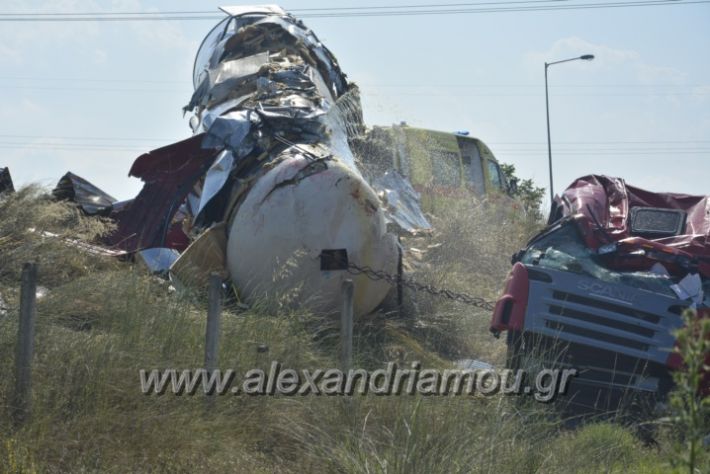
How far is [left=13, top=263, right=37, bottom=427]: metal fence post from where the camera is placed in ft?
18.4

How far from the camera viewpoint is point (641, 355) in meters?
7.58

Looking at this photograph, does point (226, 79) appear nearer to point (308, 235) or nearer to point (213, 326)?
point (308, 235)

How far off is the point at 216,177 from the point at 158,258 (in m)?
1.12

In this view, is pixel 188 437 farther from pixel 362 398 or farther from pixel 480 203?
pixel 480 203

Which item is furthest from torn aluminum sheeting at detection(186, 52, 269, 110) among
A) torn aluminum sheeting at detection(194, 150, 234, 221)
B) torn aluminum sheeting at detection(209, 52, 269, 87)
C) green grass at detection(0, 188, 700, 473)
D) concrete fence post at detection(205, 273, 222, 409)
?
concrete fence post at detection(205, 273, 222, 409)

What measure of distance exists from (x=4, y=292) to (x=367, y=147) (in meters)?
8.54

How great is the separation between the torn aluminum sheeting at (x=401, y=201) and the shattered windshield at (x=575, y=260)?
535 cm

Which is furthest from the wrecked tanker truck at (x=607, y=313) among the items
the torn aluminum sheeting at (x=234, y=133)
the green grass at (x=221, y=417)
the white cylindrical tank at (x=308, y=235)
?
the torn aluminum sheeting at (x=234, y=133)

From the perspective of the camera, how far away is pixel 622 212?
30.6ft

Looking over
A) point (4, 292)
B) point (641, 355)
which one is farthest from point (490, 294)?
point (4, 292)

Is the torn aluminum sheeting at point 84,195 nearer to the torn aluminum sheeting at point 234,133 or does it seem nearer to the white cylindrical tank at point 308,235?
the torn aluminum sheeting at point 234,133

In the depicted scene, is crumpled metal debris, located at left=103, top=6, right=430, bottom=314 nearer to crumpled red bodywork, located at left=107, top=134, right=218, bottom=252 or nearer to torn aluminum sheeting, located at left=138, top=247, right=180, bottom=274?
crumpled red bodywork, located at left=107, top=134, right=218, bottom=252

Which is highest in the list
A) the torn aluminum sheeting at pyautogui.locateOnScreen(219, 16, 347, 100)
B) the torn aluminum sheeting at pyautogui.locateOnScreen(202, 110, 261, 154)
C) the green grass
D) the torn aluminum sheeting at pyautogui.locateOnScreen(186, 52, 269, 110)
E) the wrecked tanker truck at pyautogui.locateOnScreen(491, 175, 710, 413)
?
the torn aluminum sheeting at pyautogui.locateOnScreen(219, 16, 347, 100)

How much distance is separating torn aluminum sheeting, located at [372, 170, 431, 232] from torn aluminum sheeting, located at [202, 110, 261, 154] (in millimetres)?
3557
